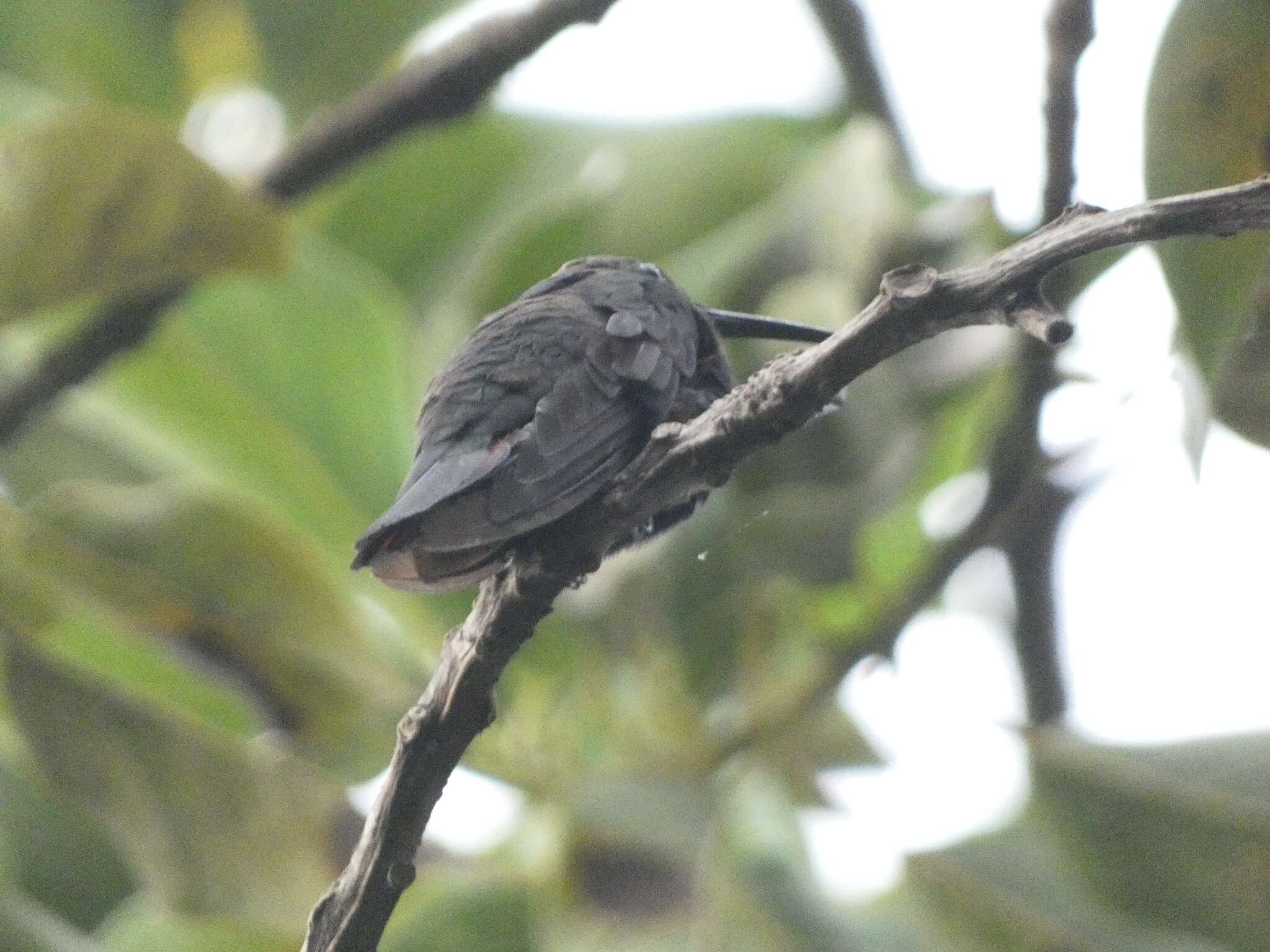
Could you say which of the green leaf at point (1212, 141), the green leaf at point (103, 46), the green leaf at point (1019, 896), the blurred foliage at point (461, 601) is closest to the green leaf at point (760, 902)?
the blurred foliage at point (461, 601)

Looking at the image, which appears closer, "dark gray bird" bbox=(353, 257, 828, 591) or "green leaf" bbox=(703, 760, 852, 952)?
"dark gray bird" bbox=(353, 257, 828, 591)

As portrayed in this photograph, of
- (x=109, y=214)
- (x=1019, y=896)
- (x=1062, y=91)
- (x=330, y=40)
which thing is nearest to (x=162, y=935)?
(x=109, y=214)

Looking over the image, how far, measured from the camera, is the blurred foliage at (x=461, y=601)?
229 centimetres

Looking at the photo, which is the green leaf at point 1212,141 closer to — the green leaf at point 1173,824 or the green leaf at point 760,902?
the green leaf at point 1173,824

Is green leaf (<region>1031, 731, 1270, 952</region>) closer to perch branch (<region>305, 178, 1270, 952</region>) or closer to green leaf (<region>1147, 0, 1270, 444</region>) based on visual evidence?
Result: green leaf (<region>1147, 0, 1270, 444</region>)

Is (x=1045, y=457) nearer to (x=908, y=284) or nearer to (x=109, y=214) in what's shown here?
(x=908, y=284)

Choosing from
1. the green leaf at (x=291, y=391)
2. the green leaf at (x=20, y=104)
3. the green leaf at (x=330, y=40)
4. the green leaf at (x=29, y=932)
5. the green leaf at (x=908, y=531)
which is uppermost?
the green leaf at (x=330, y=40)

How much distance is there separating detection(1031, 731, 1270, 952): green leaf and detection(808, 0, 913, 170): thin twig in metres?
1.64

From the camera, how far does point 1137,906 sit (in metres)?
2.14

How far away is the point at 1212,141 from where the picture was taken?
153cm

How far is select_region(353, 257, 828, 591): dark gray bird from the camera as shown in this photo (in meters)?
1.48

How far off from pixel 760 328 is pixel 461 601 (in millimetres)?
1044

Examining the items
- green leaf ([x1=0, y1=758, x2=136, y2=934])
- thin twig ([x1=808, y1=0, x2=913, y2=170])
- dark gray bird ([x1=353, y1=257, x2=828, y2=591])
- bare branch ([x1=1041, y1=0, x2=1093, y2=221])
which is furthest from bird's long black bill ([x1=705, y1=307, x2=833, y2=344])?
green leaf ([x1=0, y1=758, x2=136, y2=934])

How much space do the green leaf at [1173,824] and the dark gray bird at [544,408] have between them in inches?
31.4
